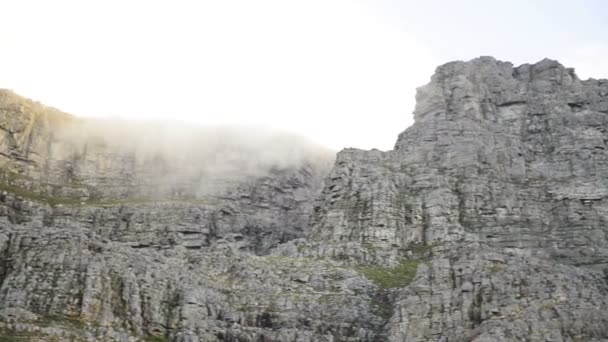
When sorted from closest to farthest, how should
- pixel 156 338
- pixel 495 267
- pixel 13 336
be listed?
pixel 13 336, pixel 156 338, pixel 495 267

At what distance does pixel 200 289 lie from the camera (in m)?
183

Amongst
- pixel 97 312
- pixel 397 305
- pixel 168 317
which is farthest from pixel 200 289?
pixel 397 305

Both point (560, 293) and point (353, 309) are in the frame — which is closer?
point (560, 293)

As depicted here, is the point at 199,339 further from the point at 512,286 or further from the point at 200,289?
the point at 512,286

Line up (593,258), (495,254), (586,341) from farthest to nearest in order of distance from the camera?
(593,258) < (495,254) < (586,341)

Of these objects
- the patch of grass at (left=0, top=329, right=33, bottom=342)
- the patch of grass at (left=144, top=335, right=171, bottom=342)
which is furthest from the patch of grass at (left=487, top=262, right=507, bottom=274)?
the patch of grass at (left=0, top=329, right=33, bottom=342)

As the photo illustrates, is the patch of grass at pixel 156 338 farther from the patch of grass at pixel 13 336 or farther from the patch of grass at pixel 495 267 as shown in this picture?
the patch of grass at pixel 495 267

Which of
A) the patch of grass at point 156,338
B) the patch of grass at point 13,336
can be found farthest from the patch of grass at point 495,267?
the patch of grass at point 13,336

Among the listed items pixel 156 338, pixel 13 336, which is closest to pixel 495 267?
pixel 156 338

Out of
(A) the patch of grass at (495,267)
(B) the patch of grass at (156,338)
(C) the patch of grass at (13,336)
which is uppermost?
(A) the patch of grass at (495,267)

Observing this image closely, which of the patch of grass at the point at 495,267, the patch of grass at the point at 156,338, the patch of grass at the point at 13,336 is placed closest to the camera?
the patch of grass at the point at 13,336

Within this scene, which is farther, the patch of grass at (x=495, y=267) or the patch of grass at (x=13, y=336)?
the patch of grass at (x=495, y=267)

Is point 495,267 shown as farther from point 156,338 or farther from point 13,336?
point 13,336

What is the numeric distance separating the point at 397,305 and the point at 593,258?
2053 inches
